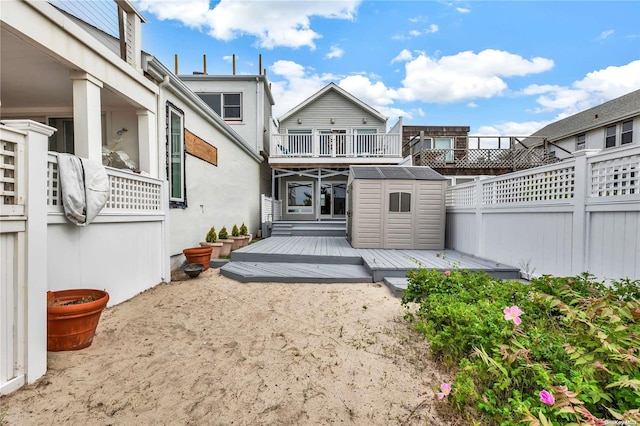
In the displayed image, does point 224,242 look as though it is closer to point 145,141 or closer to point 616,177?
point 145,141

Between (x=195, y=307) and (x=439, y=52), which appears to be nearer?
(x=195, y=307)

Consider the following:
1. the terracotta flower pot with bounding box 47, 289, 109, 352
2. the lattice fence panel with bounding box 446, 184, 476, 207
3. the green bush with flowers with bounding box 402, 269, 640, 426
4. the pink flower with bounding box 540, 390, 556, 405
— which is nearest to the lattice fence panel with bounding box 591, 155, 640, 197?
the green bush with flowers with bounding box 402, 269, 640, 426

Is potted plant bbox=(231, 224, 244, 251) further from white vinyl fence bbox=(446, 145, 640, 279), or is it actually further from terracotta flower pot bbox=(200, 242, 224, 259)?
white vinyl fence bbox=(446, 145, 640, 279)

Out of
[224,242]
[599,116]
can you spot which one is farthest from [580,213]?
[599,116]

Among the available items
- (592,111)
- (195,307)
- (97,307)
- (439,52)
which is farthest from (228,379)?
(592,111)

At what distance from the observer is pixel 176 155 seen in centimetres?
571

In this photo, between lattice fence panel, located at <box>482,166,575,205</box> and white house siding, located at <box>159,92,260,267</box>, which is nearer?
lattice fence panel, located at <box>482,166,575,205</box>

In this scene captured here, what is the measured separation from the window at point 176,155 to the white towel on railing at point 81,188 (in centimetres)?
217

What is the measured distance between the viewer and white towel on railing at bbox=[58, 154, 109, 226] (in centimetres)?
298

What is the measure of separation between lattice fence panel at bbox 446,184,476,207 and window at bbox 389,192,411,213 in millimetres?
1214

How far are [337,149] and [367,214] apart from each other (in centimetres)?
572

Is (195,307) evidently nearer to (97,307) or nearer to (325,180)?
(97,307)

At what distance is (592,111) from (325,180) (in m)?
18.1

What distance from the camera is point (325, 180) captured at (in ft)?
43.3
